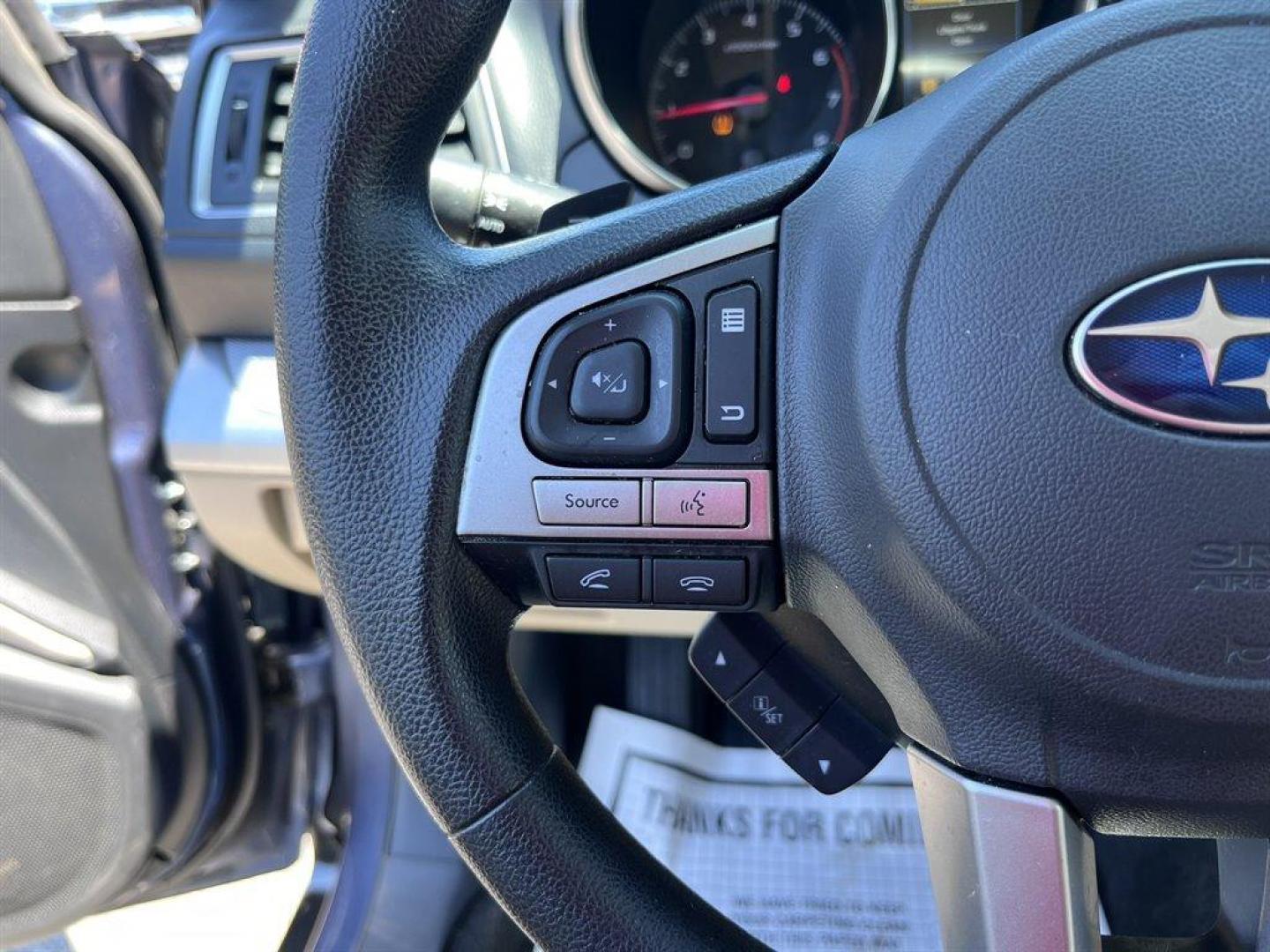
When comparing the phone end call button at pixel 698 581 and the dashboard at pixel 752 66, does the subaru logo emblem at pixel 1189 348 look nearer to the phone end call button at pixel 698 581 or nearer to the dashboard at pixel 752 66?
the phone end call button at pixel 698 581

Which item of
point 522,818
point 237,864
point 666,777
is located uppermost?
point 522,818

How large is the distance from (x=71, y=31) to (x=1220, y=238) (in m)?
1.13

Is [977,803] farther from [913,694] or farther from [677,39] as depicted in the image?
[677,39]

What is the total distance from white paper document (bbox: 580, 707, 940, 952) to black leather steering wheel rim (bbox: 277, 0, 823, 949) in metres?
0.74

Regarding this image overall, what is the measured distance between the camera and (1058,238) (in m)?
0.44

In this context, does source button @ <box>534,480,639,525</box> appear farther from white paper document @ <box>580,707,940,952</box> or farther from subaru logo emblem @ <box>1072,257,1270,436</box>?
white paper document @ <box>580,707,940,952</box>

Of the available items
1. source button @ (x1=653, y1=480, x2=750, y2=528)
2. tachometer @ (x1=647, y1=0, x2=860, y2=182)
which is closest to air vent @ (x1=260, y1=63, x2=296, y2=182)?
tachometer @ (x1=647, y1=0, x2=860, y2=182)

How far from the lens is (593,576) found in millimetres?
498

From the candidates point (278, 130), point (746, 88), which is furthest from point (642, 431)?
point (746, 88)

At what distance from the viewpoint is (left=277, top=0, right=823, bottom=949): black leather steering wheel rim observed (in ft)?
1.54

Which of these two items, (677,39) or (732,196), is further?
(677,39)

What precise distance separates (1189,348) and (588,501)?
25 cm

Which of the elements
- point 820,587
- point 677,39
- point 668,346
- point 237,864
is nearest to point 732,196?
point 668,346

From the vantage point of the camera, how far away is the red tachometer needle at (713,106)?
1090mm
